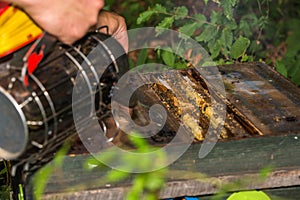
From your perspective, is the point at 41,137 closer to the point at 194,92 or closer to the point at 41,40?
the point at 41,40

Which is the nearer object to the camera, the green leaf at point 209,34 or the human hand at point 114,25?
the human hand at point 114,25

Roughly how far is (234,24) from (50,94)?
6.31ft

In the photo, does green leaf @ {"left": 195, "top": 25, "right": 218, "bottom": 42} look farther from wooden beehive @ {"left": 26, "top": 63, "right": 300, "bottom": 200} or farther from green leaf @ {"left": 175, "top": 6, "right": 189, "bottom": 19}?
wooden beehive @ {"left": 26, "top": 63, "right": 300, "bottom": 200}

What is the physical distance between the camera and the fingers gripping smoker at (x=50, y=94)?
1897 millimetres

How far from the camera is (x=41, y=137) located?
1.92 meters

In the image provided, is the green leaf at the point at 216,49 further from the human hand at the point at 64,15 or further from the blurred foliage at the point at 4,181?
the human hand at the point at 64,15

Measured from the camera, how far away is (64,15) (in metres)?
1.90

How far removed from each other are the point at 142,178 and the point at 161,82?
73 cm

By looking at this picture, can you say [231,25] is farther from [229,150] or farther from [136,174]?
[136,174]

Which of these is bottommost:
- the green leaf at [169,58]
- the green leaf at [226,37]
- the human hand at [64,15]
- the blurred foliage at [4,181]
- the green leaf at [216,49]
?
the blurred foliage at [4,181]

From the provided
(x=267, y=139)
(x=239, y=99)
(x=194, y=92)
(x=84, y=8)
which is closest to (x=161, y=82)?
(x=194, y=92)

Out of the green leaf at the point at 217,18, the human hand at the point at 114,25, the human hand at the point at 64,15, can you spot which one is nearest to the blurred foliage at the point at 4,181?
the human hand at the point at 114,25

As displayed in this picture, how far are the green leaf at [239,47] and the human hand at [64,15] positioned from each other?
167 centimetres

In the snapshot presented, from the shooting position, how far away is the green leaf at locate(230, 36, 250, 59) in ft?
11.5
